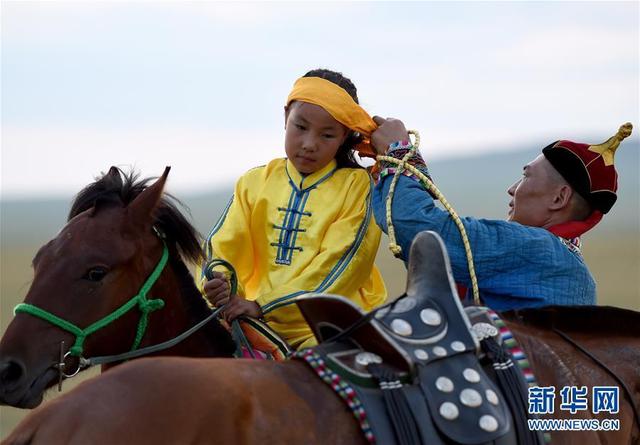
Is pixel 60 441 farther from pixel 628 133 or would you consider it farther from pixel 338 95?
pixel 628 133

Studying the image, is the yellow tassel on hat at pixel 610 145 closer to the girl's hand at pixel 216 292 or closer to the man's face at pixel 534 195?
the man's face at pixel 534 195

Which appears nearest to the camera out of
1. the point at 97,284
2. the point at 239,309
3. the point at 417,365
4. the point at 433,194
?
the point at 417,365

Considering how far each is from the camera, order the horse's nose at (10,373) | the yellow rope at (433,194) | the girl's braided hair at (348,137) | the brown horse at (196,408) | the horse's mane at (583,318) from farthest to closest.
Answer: the girl's braided hair at (348,137), the yellow rope at (433,194), the horse's mane at (583,318), the horse's nose at (10,373), the brown horse at (196,408)

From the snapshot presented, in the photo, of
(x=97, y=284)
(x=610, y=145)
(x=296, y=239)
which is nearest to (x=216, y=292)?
(x=296, y=239)

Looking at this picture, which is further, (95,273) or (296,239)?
(296,239)

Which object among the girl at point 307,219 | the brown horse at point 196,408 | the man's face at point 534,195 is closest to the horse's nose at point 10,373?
the girl at point 307,219

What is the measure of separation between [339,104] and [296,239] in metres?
0.66

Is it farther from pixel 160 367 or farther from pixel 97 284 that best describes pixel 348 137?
pixel 160 367

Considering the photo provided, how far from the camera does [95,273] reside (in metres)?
4.16

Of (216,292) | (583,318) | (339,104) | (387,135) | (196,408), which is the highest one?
(339,104)

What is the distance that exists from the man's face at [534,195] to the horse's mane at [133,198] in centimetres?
144

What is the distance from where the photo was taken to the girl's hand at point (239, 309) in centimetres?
466

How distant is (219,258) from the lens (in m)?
4.91

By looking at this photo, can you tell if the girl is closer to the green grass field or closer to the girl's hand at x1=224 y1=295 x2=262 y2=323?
the girl's hand at x1=224 y1=295 x2=262 y2=323
